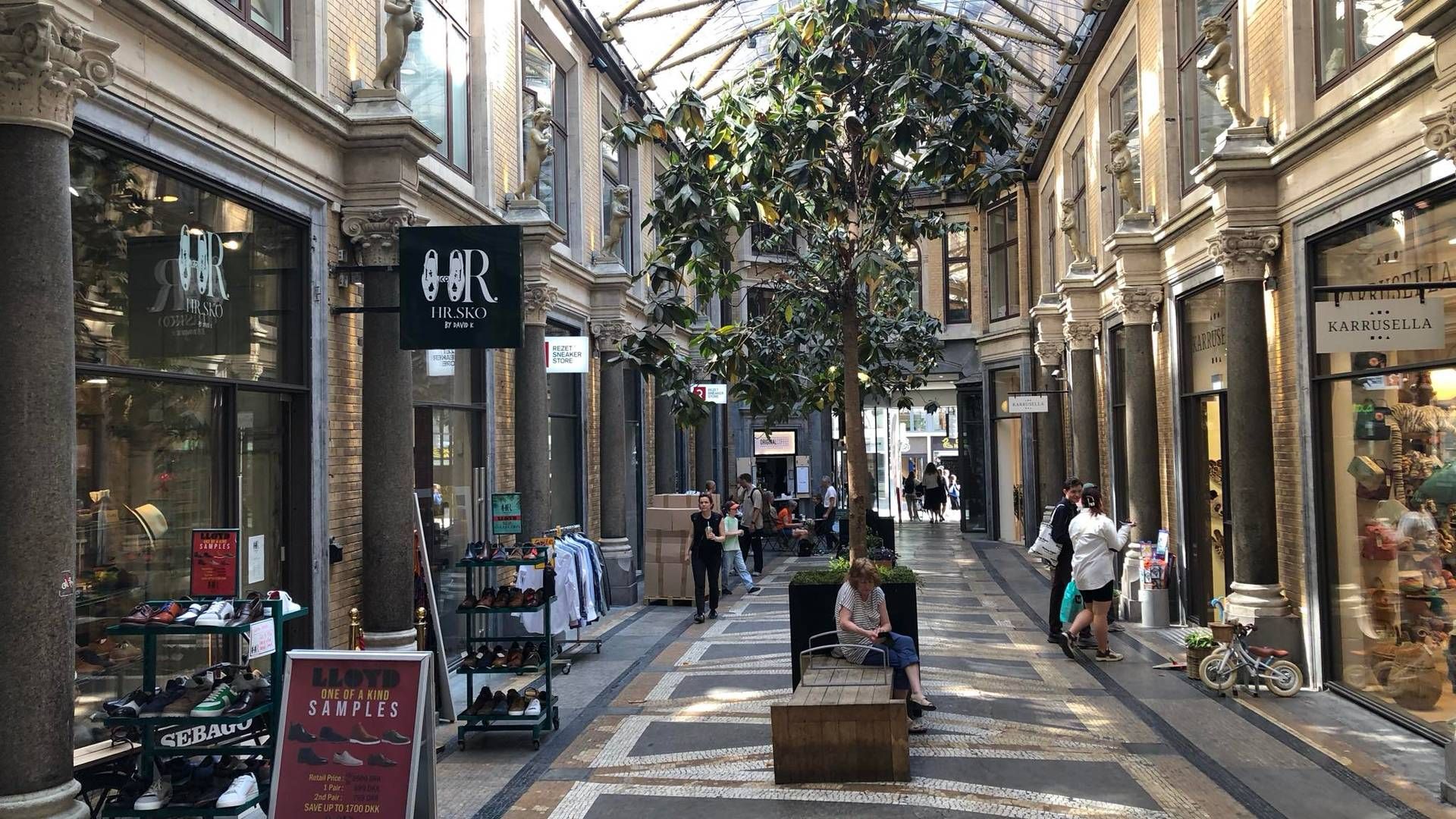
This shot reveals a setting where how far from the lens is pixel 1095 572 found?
1083cm

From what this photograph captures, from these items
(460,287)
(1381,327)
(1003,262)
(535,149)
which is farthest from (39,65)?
(1003,262)

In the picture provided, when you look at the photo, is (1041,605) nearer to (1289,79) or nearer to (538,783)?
(1289,79)

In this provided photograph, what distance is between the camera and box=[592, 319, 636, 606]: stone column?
1597 cm

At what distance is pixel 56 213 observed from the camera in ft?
16.1

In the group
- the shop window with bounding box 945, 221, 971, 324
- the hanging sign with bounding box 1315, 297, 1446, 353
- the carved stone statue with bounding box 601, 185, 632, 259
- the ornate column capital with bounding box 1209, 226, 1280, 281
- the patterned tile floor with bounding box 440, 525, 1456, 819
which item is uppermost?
the shop window with bounding box 945, 221, 971, 324

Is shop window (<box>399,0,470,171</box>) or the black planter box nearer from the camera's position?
the black planter box

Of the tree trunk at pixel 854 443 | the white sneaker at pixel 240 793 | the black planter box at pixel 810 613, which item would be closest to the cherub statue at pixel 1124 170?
the tree trunk at pixel 854 443

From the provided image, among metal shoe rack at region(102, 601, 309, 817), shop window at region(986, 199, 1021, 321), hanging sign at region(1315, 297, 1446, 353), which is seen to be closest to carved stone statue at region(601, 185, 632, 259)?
hanging sign at region(1315, 297, 1446, 353)

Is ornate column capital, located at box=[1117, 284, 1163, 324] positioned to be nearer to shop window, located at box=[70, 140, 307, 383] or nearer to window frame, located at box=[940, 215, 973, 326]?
shop window, located at box=[70, 140, 307, 383]

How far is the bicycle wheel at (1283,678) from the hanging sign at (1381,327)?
3.22m

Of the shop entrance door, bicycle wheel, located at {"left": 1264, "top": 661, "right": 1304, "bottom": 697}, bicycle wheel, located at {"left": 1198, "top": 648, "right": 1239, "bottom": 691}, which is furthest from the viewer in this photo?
the shop entrance door

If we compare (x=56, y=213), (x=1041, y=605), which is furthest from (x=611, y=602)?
(x=56, y=213)

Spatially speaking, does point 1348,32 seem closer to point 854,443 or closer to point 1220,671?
point 854,443

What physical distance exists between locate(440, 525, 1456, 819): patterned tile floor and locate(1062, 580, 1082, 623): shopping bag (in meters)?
0.47
